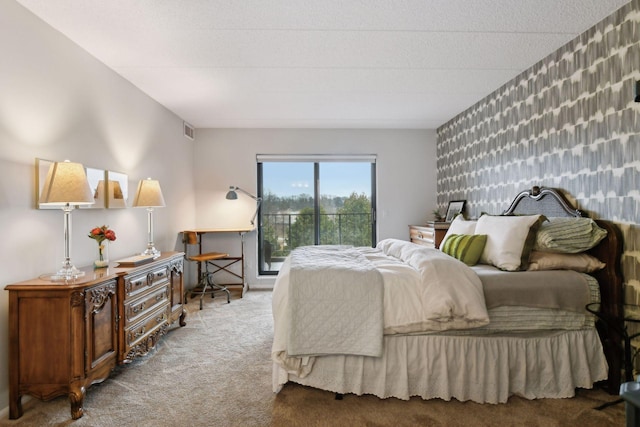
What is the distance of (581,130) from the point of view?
256cm

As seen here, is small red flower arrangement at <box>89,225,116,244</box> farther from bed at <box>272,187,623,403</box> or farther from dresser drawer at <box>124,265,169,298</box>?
bed at <box>272,187,623,403</box>

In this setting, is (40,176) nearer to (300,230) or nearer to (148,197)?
(148,197)

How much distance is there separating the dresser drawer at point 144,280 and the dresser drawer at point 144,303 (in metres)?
0.05

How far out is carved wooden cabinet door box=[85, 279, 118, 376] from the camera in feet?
6.98

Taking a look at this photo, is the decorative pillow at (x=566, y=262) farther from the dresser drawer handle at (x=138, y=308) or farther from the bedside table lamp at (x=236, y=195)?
the bedside table lamp at (x=236, y=195)

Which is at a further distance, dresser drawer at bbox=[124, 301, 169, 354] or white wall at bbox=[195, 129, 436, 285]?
white wall at bbox=[195, 129, 436, 285]

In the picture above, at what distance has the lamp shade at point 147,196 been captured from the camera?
128 inches

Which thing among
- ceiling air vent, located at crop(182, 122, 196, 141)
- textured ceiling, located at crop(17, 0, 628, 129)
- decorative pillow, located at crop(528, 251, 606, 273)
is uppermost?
textured ceiling, located at crop(17, 0, 628, 129)

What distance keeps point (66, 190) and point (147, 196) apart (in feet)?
3.82

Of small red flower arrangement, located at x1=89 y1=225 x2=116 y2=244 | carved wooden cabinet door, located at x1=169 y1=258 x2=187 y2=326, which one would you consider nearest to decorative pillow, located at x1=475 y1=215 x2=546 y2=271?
carved wooden cabinet door, located at x1=169 y1=258 x2=187 y2=326

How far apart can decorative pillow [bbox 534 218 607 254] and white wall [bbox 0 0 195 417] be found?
134 inches

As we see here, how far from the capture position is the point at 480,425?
194 cm

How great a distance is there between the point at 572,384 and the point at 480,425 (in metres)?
0.74

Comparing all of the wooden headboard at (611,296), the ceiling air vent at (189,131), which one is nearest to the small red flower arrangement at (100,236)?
the ceiling air vent at (189,131)
